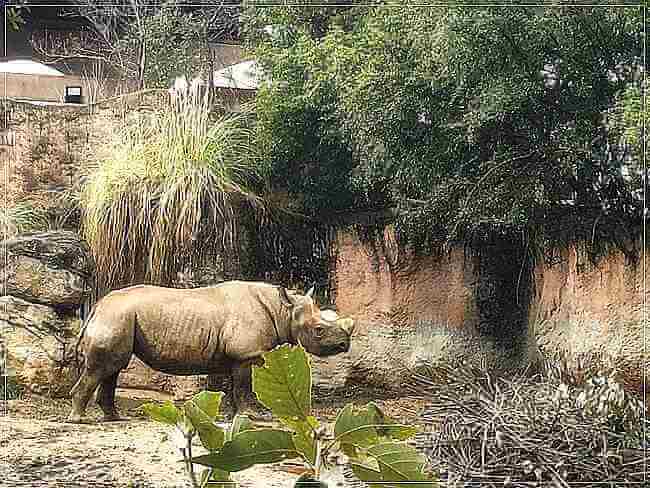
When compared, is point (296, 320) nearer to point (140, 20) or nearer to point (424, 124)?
point (424, 124)

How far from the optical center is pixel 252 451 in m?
0.24

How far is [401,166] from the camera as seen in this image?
211 cm

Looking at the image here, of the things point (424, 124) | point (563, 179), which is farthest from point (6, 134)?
point (563, 179)

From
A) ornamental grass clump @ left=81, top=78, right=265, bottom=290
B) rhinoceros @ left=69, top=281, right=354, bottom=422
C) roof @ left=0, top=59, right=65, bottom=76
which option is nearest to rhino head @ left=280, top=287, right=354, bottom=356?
rhinoceros @ left=69, top=281, right=354, bottom=422

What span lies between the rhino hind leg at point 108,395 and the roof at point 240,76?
2.29 ft

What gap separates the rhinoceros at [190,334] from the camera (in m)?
2.00

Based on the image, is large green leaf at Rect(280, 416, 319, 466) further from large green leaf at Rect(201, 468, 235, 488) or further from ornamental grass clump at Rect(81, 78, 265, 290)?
ornamental grass clump at Rect(81, 78, 265, 290)

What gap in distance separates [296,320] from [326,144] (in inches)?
16.3

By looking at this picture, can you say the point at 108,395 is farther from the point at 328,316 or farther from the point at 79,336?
the point at 328,316

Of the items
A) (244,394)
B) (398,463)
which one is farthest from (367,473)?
(244,394)

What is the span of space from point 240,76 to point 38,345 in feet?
2.50

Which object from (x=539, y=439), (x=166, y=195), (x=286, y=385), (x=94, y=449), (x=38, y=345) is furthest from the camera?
(x=166, y=195)

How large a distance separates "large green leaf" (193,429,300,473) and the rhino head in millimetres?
1759

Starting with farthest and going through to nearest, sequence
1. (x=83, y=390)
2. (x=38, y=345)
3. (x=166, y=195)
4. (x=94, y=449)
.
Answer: (x=166, y=195)
(x=38, y=345)
(x=83, y=390)
(x=94, y=449)
